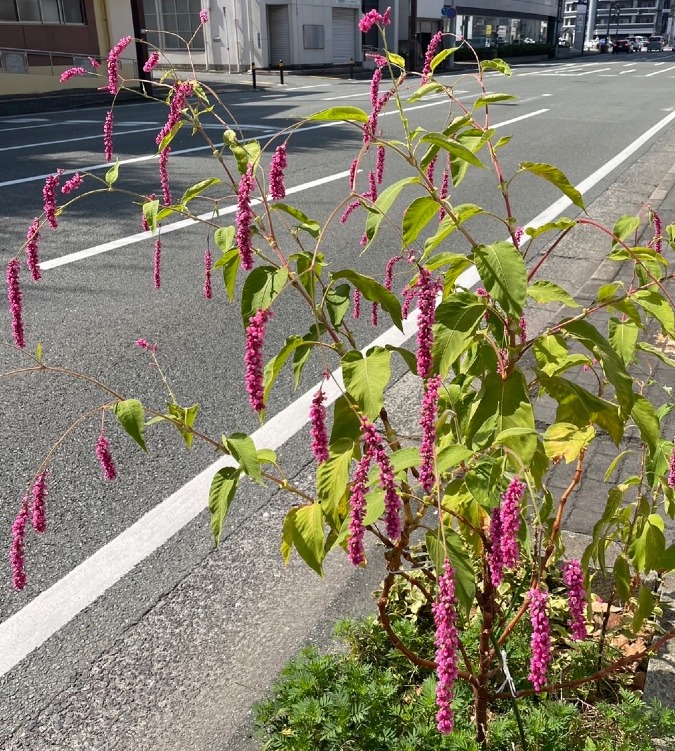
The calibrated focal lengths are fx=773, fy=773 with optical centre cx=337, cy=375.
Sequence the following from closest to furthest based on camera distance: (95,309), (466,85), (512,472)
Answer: (512,472), (95,309), (466,85)

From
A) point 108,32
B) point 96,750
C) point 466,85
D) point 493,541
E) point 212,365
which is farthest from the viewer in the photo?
point 466,85

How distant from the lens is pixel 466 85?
3123cm

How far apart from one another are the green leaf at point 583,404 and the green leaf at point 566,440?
0.52 ft

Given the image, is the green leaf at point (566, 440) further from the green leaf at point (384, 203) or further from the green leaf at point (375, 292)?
the green leaf at point (384, 203)

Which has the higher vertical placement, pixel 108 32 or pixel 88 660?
pixel 108 32

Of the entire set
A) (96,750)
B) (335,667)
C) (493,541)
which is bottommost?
(96,750)

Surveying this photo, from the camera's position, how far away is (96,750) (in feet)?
7.50

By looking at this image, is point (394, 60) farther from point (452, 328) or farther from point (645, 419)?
point (645, 419)

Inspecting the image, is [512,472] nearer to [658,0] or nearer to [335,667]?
[335,667]

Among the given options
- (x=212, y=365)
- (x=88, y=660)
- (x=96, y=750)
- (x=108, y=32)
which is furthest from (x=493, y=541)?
(x=108, y=32)

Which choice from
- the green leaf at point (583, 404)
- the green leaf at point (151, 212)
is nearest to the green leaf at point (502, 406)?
the green leaf at point (583, 404)

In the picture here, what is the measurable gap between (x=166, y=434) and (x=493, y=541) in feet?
9.38

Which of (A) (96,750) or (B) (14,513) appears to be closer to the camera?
(A) (96,750)

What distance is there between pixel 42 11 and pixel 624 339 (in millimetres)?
29696
